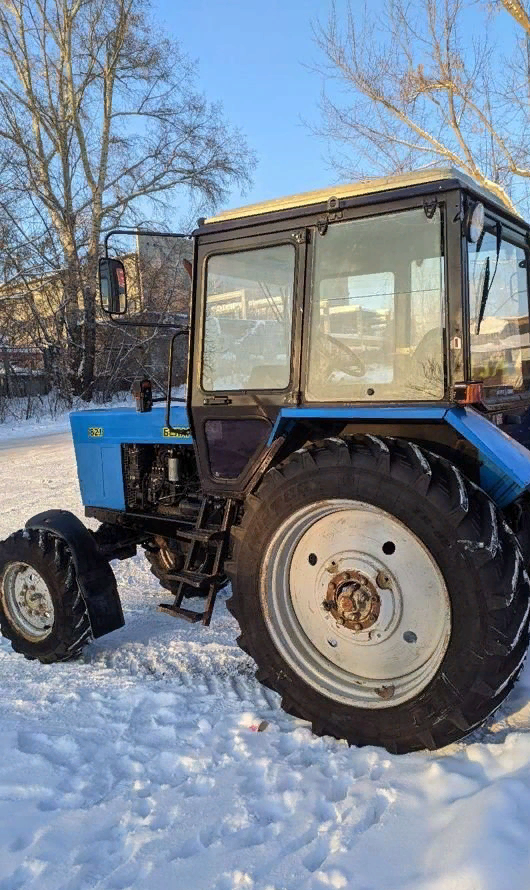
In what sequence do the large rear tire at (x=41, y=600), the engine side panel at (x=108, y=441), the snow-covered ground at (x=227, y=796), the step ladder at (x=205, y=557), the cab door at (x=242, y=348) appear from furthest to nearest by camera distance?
1. the engine side panel at (x=108, y=441)
2. the large rear tire at (x=41, y=600)
3. the step ladder at (x=205, y=557)
4. the cab door at (x=242, y=348)
5. the snow-covered ground at (x=227, y=796)

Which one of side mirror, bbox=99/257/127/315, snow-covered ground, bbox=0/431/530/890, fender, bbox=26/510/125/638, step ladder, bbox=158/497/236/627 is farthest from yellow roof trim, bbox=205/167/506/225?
snow-covered ground, bbox=0/431/530/890

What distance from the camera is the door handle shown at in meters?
3.18

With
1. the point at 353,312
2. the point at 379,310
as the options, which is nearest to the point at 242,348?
the point at 353,312

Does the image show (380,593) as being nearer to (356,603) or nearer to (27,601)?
(356,603)

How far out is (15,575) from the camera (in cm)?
378

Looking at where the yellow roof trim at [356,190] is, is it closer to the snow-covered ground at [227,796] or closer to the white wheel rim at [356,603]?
the white wheel rim at [356,603]

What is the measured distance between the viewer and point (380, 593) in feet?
8.93

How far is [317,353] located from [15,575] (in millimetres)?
2199

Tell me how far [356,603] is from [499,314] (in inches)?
59.1

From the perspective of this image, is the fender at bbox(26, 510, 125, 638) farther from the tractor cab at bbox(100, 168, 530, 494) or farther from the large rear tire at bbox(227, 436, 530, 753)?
the large rear tire at bbox(227, 436, 530, 753)

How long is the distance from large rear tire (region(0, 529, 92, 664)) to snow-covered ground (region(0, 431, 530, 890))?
213mm

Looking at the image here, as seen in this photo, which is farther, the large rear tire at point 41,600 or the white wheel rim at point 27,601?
the white wheel rim at point 27,601

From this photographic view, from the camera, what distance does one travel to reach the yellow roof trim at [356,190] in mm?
2568

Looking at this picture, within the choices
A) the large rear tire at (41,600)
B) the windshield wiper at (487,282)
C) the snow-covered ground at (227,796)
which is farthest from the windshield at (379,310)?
the large rear tire at (41,600)
